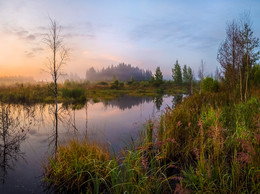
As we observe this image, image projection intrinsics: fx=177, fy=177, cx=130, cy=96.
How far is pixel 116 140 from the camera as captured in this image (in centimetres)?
693

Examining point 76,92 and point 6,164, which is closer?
point 6,164

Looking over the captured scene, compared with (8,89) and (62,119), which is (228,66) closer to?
(62,119)

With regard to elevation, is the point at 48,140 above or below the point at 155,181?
below

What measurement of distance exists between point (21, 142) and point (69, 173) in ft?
14.2

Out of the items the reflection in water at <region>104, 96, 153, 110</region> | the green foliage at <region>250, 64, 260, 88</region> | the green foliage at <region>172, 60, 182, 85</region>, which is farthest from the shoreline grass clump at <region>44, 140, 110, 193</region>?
the green foliage at <region>172, 60, 182, 85</region>

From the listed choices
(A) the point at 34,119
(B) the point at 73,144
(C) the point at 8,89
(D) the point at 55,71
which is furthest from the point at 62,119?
(C) the point at 8,89

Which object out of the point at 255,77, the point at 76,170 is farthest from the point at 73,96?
the point at 255,77

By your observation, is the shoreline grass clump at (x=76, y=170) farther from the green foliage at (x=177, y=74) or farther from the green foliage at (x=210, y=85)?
the green foliage at (x=177, y=74)

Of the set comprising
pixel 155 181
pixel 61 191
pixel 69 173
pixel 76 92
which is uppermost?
pixel 76 92

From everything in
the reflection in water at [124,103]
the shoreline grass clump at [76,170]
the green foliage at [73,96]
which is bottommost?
the shoreline grass clump at [76,170]

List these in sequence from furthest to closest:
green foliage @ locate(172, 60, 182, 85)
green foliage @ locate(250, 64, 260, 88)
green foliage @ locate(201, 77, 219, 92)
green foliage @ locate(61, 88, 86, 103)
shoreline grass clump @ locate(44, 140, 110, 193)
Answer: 1. green foliage @ locate(172, 60, 182, 85)
2. green foliage @ locate(61, 88, 86, 103)
3. green foliage @ locate(201, 77, 219, 92)
4. green foliage @ locate(250, 64, 260, 88)
5. shoreline grass clump @ locate(44, 140, 110, 193)

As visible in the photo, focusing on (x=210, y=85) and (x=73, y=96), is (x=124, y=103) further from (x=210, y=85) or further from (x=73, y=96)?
(x=210, y=85)

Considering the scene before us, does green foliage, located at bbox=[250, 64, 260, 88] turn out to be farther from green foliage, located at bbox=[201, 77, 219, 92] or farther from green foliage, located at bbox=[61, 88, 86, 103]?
green foliage, located at bbox=[61, 88, 86, 103]

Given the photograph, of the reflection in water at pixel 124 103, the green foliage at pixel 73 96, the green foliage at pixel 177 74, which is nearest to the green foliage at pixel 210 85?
the reflection in water at pixel 124 103
